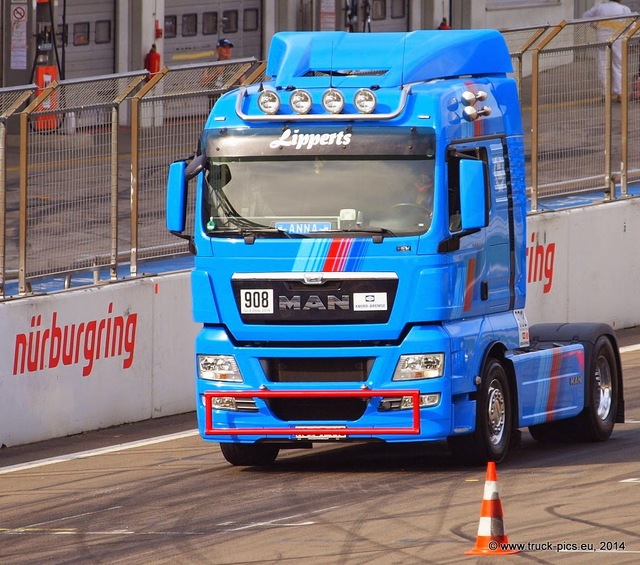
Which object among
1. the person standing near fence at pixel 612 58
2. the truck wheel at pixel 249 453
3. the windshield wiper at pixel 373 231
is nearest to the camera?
the windshield wiper at pixel 373 231

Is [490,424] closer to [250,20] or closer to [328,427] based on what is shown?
[328,427]

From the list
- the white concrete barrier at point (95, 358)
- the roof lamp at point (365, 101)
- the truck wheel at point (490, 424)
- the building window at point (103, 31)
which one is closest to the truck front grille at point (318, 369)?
the truck wheel at point (490, 424)

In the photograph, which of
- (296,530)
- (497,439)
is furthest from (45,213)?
(296,530)

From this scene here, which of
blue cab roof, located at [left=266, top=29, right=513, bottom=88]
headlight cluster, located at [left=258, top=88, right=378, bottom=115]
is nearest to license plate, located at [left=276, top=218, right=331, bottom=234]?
headlight cluster, located at [left=258, top=88, right=378, bottom=115]

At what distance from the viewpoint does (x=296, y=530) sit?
37.4 feet

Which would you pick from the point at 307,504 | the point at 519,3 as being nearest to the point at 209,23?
the point at 519,3

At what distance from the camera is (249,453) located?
1439 cm

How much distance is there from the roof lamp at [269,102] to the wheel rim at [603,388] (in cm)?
398

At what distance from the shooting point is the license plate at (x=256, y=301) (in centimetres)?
1355

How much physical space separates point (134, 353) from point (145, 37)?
17.3m

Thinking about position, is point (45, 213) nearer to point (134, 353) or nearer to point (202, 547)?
point (134, 353)

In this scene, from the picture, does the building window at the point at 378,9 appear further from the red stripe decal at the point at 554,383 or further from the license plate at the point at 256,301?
the license plate at the point at 256,301

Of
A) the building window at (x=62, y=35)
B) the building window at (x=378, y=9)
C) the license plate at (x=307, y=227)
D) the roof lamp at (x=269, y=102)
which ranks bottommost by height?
the license plate at (x=307, y=227)

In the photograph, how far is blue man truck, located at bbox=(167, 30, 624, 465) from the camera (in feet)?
43.8
